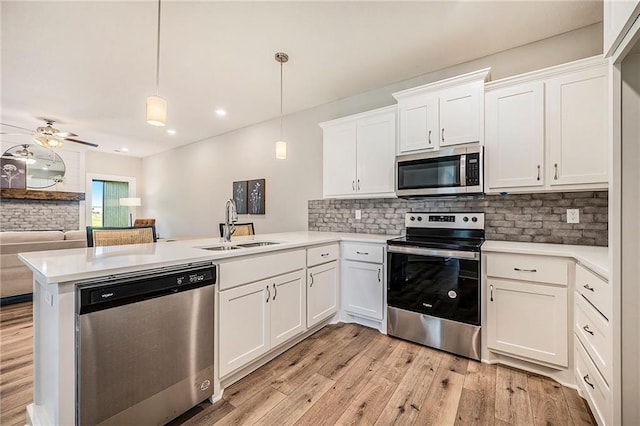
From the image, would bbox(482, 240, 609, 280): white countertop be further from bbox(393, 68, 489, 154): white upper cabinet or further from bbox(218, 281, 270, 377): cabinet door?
bbox(218, 281, 270, 377): cabinet door

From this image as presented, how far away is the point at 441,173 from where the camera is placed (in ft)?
8.02

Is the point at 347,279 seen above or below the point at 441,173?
below

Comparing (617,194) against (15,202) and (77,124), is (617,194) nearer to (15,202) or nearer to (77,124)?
(77,124)

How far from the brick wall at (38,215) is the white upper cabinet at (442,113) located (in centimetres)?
753

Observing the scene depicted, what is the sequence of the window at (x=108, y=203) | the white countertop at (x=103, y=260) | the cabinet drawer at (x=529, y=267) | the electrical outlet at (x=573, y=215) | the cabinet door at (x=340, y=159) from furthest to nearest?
Result: the window at (x=108, y=203)
the cabinet door at (x=340, y=159)
the electrical outlet at (x=573, y=215)
the cabinet drawer at (x=529, y=267)
the white countertop at (x=103, y=260)

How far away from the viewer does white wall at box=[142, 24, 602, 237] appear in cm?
244

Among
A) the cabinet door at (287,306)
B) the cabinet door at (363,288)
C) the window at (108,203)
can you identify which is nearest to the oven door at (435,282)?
the cabinet door at (363,288)

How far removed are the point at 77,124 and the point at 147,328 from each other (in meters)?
5.23

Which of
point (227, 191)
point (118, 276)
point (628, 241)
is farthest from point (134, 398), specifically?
point (227, 191)

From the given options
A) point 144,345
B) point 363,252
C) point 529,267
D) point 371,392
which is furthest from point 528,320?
point 144,345

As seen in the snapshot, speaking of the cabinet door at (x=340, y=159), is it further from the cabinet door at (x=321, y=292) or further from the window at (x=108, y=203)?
the window at (x=108, y=203)

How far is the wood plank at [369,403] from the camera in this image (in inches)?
59.9

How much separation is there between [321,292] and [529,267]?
1664mm

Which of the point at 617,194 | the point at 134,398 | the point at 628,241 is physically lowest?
the point at 134,398
